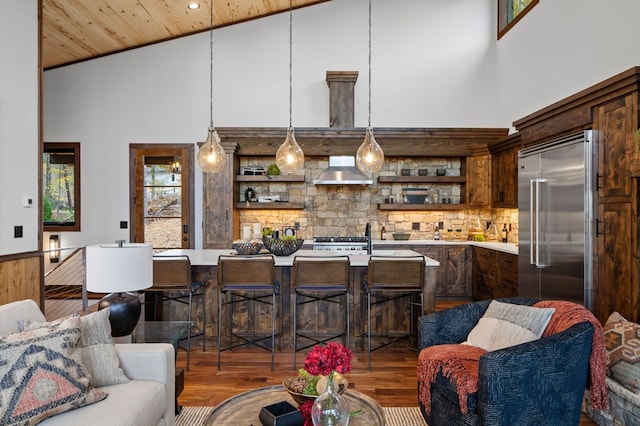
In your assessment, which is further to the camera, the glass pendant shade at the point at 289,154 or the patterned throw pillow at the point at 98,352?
the glass pendant shade at the point at 289,154

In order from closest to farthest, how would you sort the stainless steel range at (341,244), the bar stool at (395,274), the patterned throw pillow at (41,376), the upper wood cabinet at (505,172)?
the patterned throw pillow at (41,376), the bar stool at (395,274), the upper wood cabinet at (505,172), the stainless steel range at (341,244)

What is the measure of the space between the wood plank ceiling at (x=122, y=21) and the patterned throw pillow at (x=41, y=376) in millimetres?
4480

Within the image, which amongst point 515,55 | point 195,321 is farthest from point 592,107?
point 195,321

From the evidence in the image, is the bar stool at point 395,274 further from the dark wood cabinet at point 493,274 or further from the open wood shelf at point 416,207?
the open wood shelf at point 416,207

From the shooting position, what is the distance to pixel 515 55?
244 inches

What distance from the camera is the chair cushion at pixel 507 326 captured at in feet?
8.23

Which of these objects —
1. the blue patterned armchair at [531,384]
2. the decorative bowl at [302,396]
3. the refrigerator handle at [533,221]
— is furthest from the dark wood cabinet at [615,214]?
the decorative bowl at [302,396]

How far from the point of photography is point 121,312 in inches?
103

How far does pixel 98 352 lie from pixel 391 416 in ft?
6.16

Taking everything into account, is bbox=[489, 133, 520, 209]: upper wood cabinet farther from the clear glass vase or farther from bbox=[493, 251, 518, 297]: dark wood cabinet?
the clear glass vase

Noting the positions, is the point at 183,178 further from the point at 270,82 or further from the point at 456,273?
the point at 456,273

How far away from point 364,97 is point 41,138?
451cm

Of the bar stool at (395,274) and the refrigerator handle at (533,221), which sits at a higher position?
the refrigerator handle at (533,221)

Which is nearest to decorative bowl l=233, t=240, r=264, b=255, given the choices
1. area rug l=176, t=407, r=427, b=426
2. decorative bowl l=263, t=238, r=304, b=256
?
decorative bowl l=263, t=238, r=304, b=256
